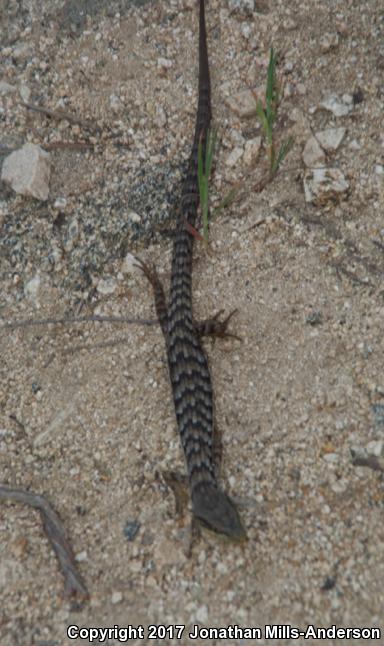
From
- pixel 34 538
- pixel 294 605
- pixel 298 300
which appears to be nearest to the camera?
pixel 294 605

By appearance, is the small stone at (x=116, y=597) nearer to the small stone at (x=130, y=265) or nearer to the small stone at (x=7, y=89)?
the small stone at (x=130, y=265)

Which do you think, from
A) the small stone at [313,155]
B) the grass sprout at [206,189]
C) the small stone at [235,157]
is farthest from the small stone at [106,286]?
the small stone at [313,155]

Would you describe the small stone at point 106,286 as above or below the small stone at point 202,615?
above

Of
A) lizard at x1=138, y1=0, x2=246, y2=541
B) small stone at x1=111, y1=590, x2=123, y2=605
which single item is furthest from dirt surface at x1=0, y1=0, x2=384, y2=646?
lizard at x1=138, y1=0, x2=246, y2=541

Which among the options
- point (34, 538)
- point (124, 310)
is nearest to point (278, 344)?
point (124, 310)

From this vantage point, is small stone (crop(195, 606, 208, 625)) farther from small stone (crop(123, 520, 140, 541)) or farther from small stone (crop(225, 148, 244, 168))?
small stone (crop(225, 148, 244, 168))

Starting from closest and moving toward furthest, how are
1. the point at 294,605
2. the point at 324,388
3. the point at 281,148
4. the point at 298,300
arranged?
the point at 294,605, the point at 324,388, the point at 298,300, the point at 281,148

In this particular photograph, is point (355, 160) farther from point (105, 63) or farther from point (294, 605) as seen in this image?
point (294, 605)
